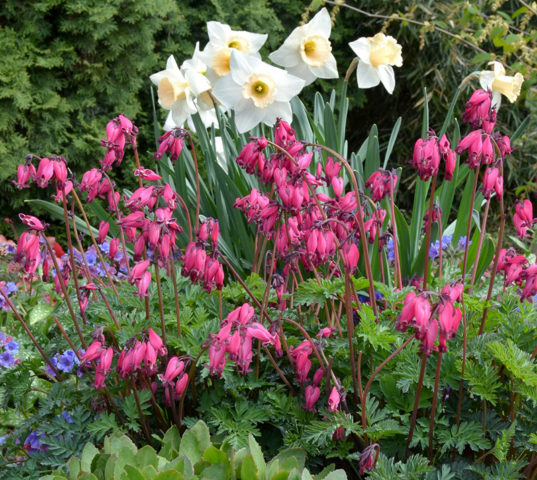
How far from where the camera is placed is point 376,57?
261 centimetres

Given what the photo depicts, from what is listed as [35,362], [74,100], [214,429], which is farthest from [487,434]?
[74,100]

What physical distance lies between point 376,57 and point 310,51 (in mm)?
255

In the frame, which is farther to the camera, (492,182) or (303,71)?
(303,71)

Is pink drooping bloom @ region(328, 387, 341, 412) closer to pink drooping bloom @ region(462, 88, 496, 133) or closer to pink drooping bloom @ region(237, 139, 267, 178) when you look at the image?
pink drooping bloom @ region(237, 139, 267, 178)

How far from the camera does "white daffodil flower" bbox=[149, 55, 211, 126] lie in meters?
2.62

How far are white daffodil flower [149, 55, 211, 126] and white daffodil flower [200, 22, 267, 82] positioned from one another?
71 mm

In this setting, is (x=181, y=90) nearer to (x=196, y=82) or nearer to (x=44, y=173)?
(x=196, y=82)

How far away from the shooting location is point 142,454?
1.40 m

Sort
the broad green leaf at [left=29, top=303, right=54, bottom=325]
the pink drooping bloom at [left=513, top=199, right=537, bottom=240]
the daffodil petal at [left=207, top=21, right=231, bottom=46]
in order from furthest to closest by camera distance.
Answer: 1. the broad green leaf at [left=29, top=303, right=54, bottom=325]
2. the daffodil petal at [left=207, top=21, right=231, bottom=46]
3. the pink drooping bloom at [left=513, top=199, right=537, bottom=240]

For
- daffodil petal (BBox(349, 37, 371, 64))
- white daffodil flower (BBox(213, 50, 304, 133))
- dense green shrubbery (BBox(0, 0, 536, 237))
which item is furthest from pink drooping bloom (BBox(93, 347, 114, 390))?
dense green shrubbery (BBox(0, 0, 536, 237))

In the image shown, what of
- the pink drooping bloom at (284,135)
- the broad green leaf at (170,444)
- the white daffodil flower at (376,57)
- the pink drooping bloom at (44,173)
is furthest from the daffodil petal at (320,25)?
the broad green leaf at (170,444)

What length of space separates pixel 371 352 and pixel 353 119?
458cm

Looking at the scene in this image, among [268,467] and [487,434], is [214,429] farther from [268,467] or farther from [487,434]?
[487,434]

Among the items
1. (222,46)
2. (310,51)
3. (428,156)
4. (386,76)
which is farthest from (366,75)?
(428,156)
